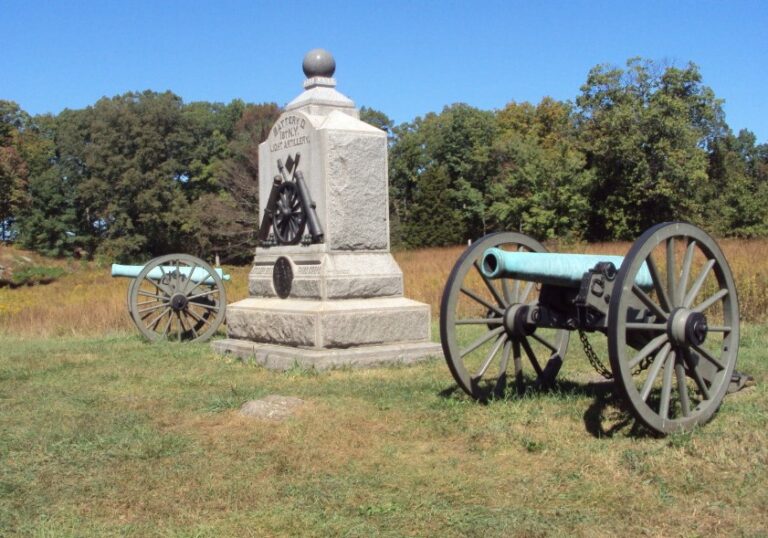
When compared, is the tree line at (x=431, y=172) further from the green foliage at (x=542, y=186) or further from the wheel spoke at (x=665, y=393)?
the wheel spoke at (x=665, y=393)

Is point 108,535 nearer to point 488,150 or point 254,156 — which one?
point 254,156

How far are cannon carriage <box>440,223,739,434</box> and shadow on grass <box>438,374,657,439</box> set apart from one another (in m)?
0.06

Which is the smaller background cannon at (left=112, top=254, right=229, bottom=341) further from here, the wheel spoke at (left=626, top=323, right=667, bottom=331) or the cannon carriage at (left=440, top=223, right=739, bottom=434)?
the wheel spoke at (left=626, top=323, right=667, bottom=331)

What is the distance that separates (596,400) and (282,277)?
441 centimetres

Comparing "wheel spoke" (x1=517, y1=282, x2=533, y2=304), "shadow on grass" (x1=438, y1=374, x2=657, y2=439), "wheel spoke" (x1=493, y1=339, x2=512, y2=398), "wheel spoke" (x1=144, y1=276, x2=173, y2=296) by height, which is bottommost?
"shadow on grass" (x1=438, y1=374, x2=657, y2=439)

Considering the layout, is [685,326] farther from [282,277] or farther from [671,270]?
A: [282,277]

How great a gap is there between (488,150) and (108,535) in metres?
46.9

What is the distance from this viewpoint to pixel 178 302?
11469 mm

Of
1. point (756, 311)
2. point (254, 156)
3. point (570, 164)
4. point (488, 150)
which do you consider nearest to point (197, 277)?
point (756, 311)

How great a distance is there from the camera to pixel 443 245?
46.1 meters

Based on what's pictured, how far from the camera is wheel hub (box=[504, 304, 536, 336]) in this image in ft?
19.7

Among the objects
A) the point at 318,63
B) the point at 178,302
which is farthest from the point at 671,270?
the point at 178,302

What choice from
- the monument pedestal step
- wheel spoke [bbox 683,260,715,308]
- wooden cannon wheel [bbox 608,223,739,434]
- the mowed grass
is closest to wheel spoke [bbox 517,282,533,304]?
the mowed grass

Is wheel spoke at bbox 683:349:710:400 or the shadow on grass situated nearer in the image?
wheel spoke at bbox 683:349:710:400
